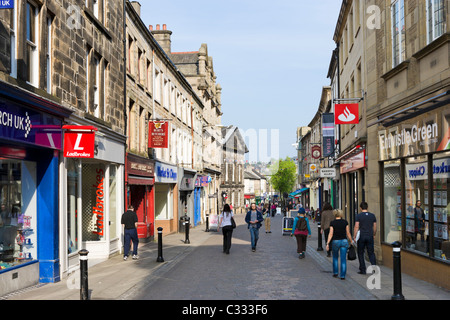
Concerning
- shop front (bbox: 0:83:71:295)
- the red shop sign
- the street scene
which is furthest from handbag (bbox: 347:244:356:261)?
shop front (bbox: 0:83:71:295)

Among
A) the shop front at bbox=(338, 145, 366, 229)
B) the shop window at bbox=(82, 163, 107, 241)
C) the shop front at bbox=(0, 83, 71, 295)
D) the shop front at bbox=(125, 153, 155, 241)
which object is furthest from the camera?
the shop front at bbox=(125, 153, 155, 241)

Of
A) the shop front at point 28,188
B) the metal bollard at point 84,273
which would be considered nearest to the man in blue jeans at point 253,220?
the shop front at point 28,188

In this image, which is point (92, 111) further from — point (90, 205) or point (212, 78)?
point (212, 78)

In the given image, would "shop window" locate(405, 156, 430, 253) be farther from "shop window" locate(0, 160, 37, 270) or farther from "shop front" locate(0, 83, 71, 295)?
"shop window" locate(0, 160, 37, 270)

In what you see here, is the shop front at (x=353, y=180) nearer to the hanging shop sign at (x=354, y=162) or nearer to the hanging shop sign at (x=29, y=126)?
the hanging shop sign at (x=354, y=162)

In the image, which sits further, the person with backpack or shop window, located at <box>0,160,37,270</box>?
the person with backpack

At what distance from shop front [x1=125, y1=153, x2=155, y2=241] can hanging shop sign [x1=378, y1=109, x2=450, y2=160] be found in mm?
10633

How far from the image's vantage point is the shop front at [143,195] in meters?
22.1

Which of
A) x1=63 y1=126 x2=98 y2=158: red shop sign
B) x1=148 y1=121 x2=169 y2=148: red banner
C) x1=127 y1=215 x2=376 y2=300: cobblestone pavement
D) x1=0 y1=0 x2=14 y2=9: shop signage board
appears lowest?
x1=127 y1=215 x2=376 y2=300: cobblestone pavement

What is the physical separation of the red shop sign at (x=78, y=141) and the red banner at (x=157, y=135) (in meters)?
10.7

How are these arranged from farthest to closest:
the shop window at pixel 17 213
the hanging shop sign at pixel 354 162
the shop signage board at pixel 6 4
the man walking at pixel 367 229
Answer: the hanging shop sign at pixel 354 162 < the man walking at pixel 367 229 < the shop window at pixel 17 213 < the shop signage board at pixel 6 4

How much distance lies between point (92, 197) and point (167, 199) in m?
13.4

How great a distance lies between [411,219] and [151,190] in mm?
15146

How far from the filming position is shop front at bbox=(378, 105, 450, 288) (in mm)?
10852
